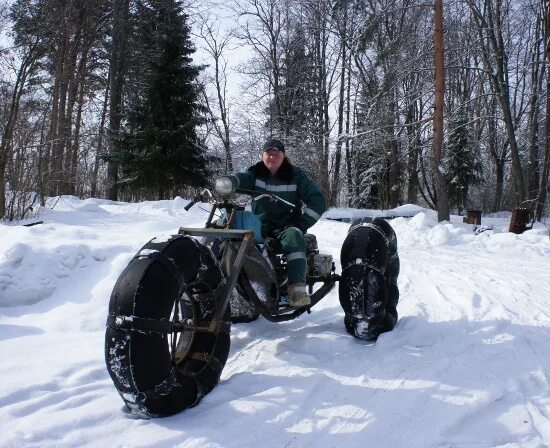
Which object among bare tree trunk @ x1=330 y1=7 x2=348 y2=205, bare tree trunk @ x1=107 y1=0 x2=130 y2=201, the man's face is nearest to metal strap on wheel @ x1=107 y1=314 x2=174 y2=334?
the man's face

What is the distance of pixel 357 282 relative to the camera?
3.89m

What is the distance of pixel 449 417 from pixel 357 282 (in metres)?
1.55

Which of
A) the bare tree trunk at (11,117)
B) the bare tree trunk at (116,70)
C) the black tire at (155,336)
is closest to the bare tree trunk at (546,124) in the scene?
the black tire at (155,336)

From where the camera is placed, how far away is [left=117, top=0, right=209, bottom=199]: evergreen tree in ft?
68.5

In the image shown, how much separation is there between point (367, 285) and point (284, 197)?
1.05m

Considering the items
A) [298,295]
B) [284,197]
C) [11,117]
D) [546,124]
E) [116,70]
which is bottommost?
[298,295]

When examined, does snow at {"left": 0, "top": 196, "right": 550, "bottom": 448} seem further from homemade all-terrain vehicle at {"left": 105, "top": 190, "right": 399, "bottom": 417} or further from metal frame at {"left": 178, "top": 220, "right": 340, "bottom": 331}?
metal frame at {"left": 178, "top": 220, "right": 340, "bottom": 331}

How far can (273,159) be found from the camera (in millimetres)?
4234

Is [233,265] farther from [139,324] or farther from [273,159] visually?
[273,159]

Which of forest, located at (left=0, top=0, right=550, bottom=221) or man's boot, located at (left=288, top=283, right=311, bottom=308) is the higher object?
forest, located at (left=0, top=0, right=550, bottom=221)

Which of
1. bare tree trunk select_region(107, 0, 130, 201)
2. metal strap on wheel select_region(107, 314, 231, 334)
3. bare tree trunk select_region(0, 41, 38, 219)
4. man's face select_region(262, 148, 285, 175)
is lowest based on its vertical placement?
metal strap on wheel select_region(107, 314, 231, 334)

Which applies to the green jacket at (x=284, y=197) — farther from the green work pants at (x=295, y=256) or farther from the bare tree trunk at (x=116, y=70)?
the bare tree trunk at (x=116, y=70)

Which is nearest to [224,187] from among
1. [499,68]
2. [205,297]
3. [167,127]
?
[205,297]

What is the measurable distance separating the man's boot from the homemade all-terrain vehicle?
15 cm
